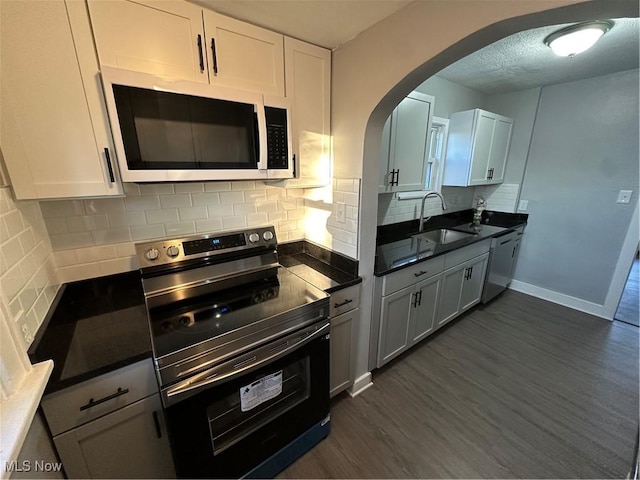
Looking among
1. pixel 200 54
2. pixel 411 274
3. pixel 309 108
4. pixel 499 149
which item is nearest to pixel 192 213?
pixel 200 54

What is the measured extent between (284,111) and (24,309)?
128 centimetres

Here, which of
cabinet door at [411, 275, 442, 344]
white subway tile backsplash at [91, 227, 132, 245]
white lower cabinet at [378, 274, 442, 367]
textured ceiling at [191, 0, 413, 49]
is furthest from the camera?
cabinet door at [411, 275, 442, 344]

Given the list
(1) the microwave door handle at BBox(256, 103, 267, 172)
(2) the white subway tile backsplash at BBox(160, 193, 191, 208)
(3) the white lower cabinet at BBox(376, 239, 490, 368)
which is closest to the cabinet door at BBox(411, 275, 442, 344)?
(3) the white lower cabinet at BBox(376, 239, 490, 368)

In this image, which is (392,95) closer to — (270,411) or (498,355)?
(270,411)

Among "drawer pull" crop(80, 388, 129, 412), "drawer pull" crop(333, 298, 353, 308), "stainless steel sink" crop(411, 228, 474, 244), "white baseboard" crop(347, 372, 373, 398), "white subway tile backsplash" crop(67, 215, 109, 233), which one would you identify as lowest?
"white baseboard" crop(347, 372, 373, 398)

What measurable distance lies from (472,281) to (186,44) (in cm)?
290

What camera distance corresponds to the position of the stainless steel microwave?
976 mm

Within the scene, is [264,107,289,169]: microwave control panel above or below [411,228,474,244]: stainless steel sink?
above

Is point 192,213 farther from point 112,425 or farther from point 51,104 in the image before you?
point 112,425

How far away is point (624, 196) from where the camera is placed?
2.53 m

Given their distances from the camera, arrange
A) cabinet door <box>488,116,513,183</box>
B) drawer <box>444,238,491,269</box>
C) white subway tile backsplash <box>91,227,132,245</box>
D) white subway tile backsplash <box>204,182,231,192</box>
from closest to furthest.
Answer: white subway tile backsplash <box>91,227,132,245</box> < white subway tile backsplash <box>204,182,231,192</box> < drawer <box>444,238,491,269</box> < cabinet door <box>488,116,513,183</box>

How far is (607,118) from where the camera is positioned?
2.54 metres

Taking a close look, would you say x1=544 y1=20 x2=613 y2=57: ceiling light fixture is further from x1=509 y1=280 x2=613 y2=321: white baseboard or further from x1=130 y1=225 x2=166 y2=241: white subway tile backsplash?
x1=130 y1=225 x2=166 y2=241: white subway tile backsplash

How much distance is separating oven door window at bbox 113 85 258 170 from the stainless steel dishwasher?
8.87 ft
